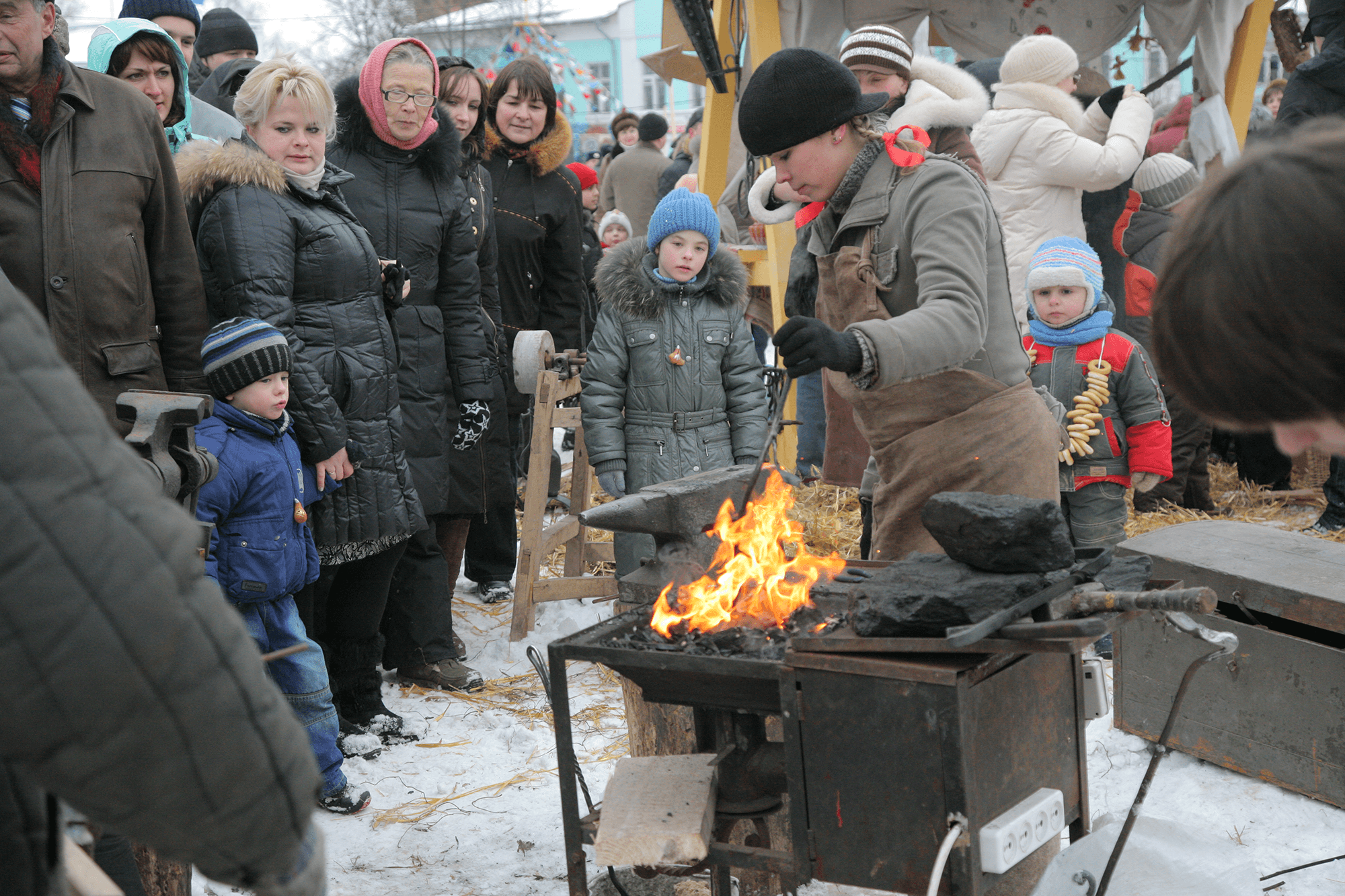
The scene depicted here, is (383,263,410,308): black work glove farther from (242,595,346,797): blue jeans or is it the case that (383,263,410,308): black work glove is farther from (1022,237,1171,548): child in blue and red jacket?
(1022,237,1171,548): child in blue and red jacket

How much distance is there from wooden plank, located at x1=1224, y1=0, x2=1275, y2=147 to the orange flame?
20.3 feet

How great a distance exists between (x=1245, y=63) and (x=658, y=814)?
7.09 metres

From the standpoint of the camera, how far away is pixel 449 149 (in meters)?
4.29

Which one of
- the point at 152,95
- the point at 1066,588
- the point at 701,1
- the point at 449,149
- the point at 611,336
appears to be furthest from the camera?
the point at 701,1

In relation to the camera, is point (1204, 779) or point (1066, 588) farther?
point (1204, 779)

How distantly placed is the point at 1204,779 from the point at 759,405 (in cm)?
215

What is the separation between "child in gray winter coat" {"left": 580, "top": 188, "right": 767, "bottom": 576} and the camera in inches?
179

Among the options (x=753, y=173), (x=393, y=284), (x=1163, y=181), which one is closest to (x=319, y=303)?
(x=393, y=284)

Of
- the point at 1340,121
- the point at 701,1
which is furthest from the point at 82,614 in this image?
the point at 701,1

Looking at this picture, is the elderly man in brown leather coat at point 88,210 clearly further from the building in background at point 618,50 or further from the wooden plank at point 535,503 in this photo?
the building in background at point 618,50

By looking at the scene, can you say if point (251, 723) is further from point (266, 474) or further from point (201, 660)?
point (266, 474)

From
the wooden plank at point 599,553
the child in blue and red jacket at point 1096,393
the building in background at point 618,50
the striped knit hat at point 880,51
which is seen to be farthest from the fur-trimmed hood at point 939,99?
the building in background at point 618,50

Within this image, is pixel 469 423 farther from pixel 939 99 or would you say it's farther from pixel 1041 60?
pixel 1041 60

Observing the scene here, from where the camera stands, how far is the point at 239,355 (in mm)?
3232
